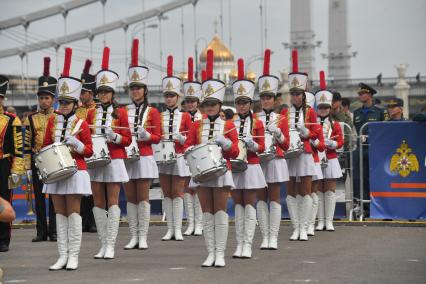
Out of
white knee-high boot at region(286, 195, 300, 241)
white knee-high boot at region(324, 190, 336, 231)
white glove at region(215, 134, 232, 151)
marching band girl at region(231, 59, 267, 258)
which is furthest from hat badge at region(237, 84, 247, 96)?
white knee-high boot at region(324, 190, 336, 231)

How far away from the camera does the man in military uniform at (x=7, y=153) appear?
16.1m

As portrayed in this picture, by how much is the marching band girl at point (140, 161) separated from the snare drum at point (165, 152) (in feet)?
3.72

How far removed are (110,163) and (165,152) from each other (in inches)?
107

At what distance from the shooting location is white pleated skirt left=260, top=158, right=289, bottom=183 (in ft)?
52.9

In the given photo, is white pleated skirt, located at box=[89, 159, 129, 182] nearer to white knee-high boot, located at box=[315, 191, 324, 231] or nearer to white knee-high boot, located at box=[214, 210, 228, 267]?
white knee-high boot, located at box=[214, 210, 228, 267]

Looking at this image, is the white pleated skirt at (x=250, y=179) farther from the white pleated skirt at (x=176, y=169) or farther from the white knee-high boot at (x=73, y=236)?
the white pleated skirt at (x=176, y=169)

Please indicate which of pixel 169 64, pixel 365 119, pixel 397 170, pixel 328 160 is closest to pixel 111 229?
pixel 169 64

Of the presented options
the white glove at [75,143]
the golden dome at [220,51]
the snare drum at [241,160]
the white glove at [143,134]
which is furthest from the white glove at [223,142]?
the golden dome at [220,51]

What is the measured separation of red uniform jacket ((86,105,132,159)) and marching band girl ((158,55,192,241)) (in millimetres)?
2479

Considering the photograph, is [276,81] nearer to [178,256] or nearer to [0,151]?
[178,256]

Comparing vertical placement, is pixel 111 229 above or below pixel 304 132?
below

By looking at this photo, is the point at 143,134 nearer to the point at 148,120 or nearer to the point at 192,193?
the point at 148,120

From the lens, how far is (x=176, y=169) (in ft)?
58.2

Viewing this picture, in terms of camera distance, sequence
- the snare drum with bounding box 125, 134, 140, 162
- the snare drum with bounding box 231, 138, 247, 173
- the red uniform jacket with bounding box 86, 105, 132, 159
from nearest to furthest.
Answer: the snare drum with bounding box 231, 138, 247, 173 < the red uniform jacket with bounding box 86, 105, 132, 159 < the snare drum with bounding box 125, 134, 140, 162
